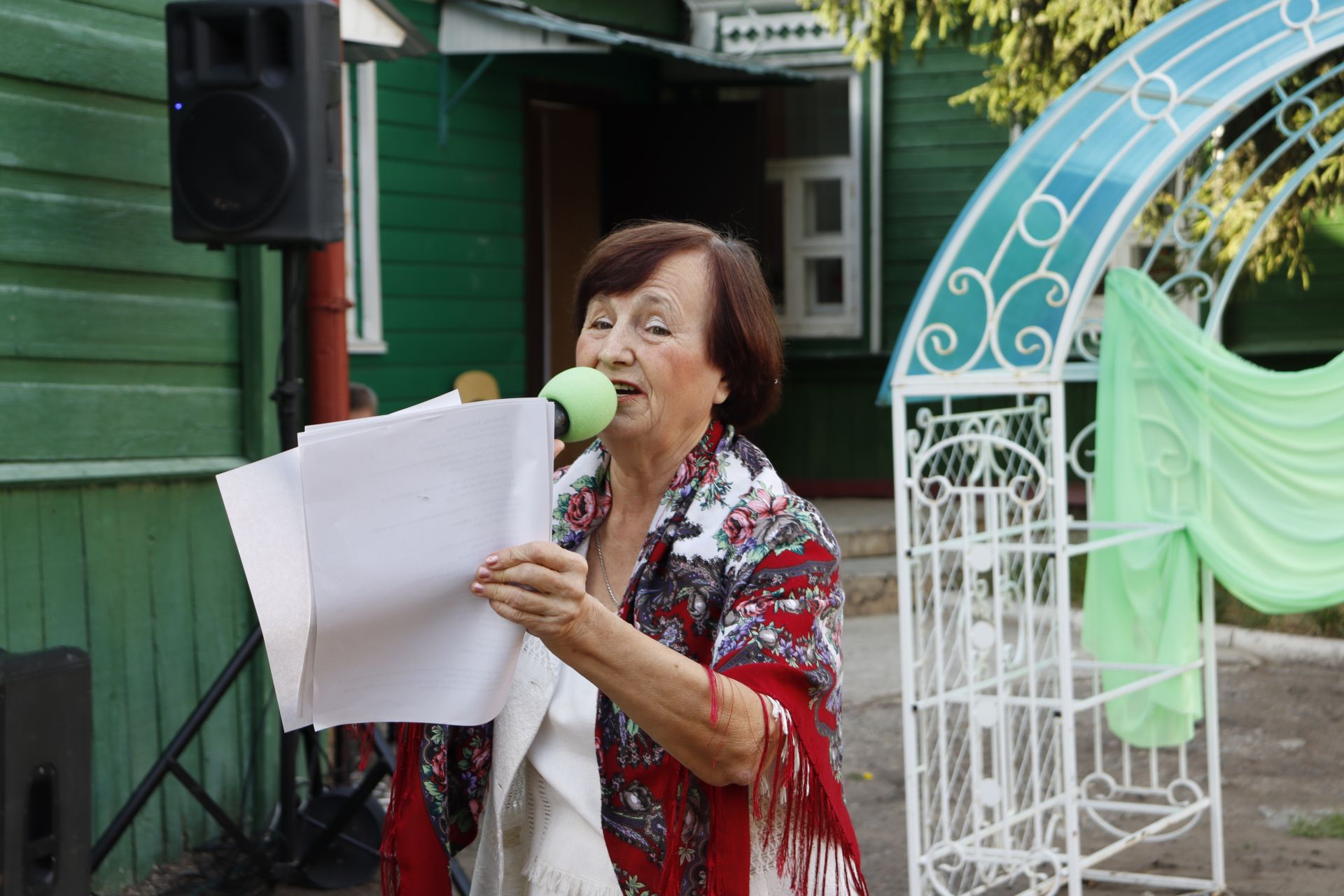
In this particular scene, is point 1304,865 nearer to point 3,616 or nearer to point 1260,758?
point 1260,758

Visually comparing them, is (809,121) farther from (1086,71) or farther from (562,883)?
(562,883)

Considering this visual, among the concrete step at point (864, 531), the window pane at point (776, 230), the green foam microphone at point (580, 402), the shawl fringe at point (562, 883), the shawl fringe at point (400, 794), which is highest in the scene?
the window pane at point (776, 230)

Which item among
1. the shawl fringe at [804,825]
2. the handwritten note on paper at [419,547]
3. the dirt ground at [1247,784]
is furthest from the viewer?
the dirt ground at [1247,784]

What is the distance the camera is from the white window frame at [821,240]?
1171cm

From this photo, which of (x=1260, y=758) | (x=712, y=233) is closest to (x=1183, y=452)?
(x=1260, y=758)

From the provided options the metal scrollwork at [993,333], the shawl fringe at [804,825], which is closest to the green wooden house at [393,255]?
the metal scrollwork at [993,333]

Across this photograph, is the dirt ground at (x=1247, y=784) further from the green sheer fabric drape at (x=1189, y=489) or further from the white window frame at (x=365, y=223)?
the white window frame at (x=365, y=223)

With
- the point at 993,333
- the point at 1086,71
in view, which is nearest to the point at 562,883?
the point at 993,333

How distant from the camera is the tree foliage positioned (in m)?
7.93

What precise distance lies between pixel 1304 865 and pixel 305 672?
4646 mm

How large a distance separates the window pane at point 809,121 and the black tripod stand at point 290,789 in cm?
746

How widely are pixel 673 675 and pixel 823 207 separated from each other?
1049 cm

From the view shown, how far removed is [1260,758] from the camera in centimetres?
675

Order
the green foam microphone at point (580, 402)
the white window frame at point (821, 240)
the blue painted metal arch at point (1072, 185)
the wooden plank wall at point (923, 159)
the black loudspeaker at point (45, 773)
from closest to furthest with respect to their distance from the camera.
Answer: the green foam microphone at point (580, 402) → the black loudspeaker at point (45, 773) → the blue painted metal arch at point (1072, 185) → the wooden plank wall at point (923, 159) → the white window frame at point (821, 240)
